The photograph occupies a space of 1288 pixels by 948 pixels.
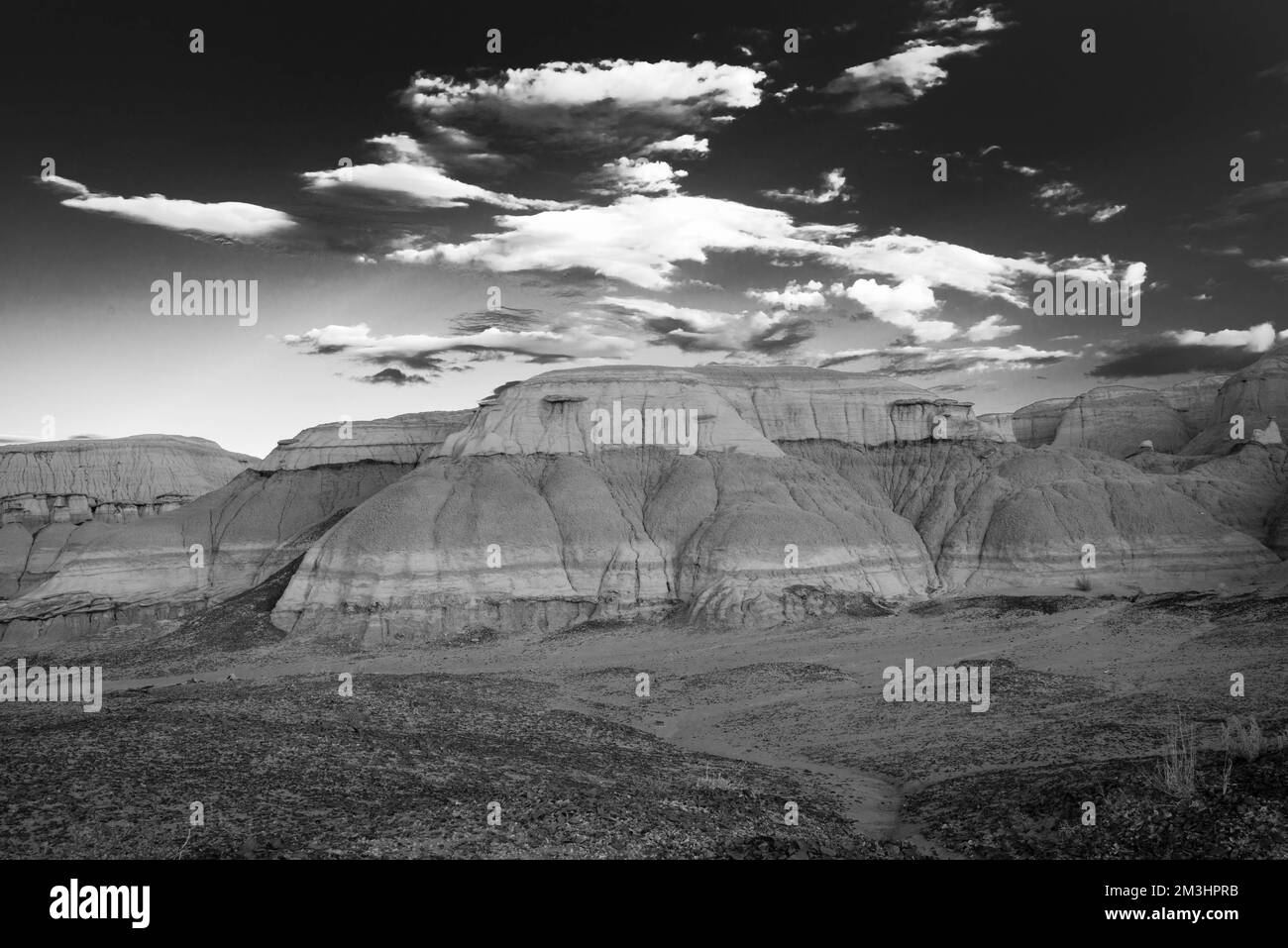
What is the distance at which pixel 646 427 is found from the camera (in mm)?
66688

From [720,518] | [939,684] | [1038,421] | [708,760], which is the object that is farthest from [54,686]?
[1038,421]

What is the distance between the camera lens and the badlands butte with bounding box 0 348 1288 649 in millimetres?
51562

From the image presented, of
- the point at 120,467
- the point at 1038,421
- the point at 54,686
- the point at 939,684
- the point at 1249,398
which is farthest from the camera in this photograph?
the point at 120,467

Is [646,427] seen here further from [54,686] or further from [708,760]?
[708,760]

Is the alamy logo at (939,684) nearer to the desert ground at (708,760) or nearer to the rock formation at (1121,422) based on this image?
the desert ground at (708,760)

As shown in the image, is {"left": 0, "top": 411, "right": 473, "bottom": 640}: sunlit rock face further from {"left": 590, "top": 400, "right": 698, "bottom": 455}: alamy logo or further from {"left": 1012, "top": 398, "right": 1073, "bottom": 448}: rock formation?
{"left": 1012, "top": 398, "right": 1073, "bottom": 448}: rock formation

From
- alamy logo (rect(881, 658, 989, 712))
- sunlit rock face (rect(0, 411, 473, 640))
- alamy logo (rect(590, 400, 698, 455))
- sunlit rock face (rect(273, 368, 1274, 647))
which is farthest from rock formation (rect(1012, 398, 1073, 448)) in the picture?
alamy logo (rect(881, 658, 989, 712))

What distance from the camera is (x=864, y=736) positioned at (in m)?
26.1

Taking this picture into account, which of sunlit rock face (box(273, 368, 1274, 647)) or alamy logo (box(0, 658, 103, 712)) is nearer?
alamy logo (box(0, 658, 103, 712))

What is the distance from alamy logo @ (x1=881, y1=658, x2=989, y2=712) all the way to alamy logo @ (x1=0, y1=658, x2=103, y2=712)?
914 inches

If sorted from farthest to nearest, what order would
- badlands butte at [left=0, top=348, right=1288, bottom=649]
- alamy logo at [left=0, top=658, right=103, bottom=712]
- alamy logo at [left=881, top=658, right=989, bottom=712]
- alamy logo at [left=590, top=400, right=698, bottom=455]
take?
1. alamy logo at [left=590, top=400, right=698, bottom=455]
2. badlands butte at [left=0, top=348, right=1288, bottom=649]
3. alamy logo at [left=881, top=658, right=989, bottom=712]
4. alamy logo at [left=0, top=658, right=103, bottom=712]
